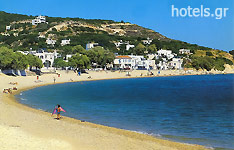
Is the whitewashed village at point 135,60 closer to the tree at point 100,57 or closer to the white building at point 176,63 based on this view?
the white building at point 176,63

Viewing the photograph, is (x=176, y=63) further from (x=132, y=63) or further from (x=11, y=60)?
(x=11, y=60)

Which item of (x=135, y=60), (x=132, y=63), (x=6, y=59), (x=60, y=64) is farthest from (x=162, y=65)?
(x=6, y=59)

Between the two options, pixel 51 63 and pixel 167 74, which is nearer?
pixel 51 63

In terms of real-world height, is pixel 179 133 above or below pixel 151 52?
below

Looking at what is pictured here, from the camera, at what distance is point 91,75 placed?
105688 millimetres

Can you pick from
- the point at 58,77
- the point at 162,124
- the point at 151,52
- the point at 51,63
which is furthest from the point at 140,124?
the point at 151,52

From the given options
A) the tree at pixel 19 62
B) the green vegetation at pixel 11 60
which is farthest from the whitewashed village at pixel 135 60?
the green vegetation at pixel 11 60

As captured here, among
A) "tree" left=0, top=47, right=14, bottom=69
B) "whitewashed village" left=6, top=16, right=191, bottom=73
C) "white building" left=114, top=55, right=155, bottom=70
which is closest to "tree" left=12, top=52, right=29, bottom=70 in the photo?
"tree" left=0, top=47, right=14, bottom=69

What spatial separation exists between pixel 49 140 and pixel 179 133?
886cm

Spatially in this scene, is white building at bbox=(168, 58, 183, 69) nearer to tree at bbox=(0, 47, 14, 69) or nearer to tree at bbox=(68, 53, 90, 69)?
tree at bbox=(68, 53, 90, 69)

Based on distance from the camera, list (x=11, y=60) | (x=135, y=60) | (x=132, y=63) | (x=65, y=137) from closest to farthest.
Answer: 1. (x=65, y=137)
2. (x=11, y=60)
3. (x=132, y=63)
4. (x=135, y=60)

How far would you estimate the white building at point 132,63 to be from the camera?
13562 cm

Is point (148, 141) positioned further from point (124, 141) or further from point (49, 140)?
point (49, 140)

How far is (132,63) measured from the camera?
14075cm
